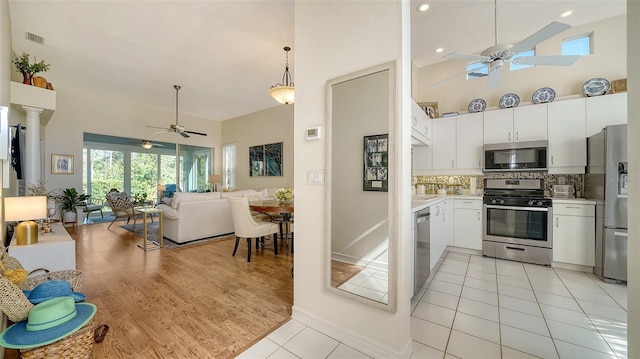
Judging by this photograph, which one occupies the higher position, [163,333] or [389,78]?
[389,78]

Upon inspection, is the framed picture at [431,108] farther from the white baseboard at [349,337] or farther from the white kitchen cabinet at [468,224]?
the white baseboard at [349,337]

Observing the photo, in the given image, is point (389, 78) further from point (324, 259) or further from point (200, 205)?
point (200, 205)

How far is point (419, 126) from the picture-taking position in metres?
3.51

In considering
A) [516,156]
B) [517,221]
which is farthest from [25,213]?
[516,156]

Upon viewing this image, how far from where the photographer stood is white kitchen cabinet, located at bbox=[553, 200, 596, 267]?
9.73 ft

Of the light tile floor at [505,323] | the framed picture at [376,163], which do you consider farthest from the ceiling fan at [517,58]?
the light tile floor at [505,323]

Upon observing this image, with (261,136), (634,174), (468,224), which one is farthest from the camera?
(261,136)

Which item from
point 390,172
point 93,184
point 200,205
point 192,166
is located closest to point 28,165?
point 200,205

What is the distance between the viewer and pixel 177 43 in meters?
3.72

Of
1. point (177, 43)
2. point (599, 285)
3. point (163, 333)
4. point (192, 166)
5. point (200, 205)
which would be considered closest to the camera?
point (163, 333)

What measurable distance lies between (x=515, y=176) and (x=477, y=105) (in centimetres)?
129

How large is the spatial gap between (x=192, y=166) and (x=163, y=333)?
8057 mm

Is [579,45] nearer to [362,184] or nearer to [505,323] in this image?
[505,323]

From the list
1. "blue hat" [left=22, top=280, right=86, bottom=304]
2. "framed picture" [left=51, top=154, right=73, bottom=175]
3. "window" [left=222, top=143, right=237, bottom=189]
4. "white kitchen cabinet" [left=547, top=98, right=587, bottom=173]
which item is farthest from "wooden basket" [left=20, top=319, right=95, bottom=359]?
"window" [left=222, top=143, right=237, bottom=189]
